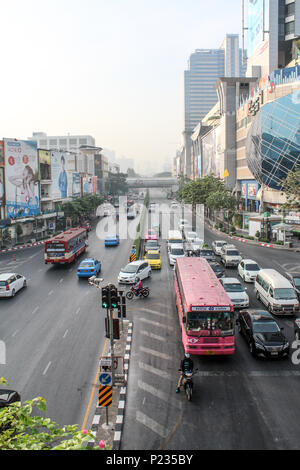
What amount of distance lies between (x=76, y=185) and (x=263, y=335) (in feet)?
257

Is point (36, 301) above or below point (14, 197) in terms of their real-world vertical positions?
below

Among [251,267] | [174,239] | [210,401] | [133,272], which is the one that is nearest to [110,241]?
[174,239]

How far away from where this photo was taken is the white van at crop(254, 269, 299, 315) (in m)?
23.0

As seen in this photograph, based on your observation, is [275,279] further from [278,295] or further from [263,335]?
[263,335]

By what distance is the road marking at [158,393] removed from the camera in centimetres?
1419

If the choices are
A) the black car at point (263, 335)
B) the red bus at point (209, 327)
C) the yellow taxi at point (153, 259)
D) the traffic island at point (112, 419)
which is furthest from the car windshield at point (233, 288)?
the yellow taxi at point (153, 259)

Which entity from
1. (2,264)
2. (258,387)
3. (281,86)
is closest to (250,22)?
(281,86)

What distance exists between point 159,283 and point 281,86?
49.3m

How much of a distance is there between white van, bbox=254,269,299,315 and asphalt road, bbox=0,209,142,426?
9.72 metres

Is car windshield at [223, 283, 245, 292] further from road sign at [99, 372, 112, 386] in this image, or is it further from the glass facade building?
the glass facade building

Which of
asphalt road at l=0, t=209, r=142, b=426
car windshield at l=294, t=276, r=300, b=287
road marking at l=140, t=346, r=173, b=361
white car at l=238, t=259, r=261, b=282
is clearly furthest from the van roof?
asphalt road at l=0, t=209, r=142, b=426

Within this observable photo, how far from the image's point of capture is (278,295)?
2345cm
